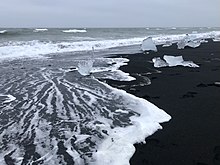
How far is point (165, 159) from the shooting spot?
13.3 ft

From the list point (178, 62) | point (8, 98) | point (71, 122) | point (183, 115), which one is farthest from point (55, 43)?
point (183, 115)

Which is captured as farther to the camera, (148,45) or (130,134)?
(148,45)

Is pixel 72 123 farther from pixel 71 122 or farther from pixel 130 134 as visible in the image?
pixel 130 134

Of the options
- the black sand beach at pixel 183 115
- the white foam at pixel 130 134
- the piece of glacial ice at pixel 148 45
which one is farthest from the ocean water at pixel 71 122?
the piece of glacial ice at pixel 148 45

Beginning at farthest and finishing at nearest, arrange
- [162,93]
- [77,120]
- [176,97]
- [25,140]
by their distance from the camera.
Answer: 1. [162,93]
2. [176,97]
3. [77,120]
4. [25,140]

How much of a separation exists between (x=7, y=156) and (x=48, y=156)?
60 centimetres

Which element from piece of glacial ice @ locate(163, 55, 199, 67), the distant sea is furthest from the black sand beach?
the distant sea

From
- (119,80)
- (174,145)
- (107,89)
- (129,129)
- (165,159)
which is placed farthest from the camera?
(119,80)

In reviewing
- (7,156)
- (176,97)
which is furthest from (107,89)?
(7,156)

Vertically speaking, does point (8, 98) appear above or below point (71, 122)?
below

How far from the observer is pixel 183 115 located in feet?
19.4

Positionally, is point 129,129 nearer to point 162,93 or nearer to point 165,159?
point 165,159

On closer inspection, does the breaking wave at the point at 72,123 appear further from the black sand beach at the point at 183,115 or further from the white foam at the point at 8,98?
the black sand beach at the point at 183,115

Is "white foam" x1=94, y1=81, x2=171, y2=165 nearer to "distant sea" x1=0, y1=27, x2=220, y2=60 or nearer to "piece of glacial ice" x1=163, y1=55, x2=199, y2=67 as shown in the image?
"piece of glacial ice" x1=163, y1=55, x2=199, y2=67
